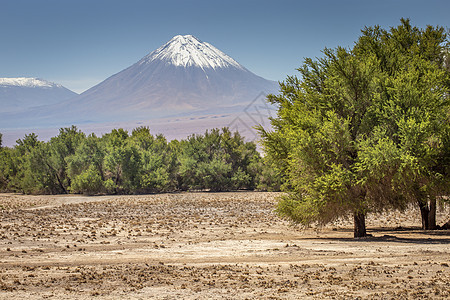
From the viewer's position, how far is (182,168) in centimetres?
6675

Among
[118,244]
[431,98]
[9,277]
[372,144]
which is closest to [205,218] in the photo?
[118,244]

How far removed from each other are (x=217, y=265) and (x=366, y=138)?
924 cm

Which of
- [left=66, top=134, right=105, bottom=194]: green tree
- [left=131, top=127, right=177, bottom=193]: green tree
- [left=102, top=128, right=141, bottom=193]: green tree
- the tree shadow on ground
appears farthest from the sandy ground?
[left=131, top=127, right=177, bottom=193]: green tree

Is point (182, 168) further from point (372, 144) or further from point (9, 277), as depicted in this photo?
point (9, 277)

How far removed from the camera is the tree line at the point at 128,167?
59000 mm

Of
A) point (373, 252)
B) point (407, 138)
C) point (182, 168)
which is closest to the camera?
point (373, 252)

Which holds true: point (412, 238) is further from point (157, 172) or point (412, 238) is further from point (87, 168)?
point (87, 168)

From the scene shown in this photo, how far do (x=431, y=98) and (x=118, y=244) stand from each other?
1347 centimetres

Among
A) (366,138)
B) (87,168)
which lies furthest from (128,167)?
(366,138)

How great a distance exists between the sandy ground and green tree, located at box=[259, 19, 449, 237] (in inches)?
67.0

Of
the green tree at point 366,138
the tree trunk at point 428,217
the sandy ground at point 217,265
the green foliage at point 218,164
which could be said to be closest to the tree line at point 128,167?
the green foliage at point 218,164

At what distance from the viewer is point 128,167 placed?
59.0 m

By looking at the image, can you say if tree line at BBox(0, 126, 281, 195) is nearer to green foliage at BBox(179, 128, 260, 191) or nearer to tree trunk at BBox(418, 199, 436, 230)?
green foliage at BBox(179, 128, 260, 191)

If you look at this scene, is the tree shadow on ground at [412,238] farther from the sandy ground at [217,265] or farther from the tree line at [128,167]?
the tree line at [128,167]
